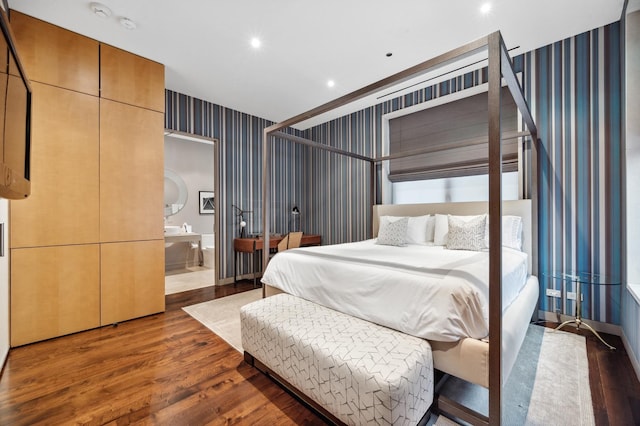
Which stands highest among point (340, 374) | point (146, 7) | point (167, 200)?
point (146, 7)

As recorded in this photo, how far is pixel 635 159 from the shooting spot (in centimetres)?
221

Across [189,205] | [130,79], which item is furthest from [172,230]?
[130,79]

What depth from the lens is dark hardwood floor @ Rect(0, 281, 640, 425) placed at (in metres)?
1.52

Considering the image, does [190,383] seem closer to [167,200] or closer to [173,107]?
[173,107]

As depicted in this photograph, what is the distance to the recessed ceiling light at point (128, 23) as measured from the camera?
2.42m

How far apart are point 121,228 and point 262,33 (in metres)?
2.35

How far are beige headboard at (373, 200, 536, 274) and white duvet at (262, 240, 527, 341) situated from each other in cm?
49

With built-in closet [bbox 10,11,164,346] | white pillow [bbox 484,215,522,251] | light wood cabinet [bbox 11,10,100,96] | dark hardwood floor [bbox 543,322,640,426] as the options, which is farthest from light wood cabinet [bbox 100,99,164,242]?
dark hardwood floor [bbox 543,322,640,426]

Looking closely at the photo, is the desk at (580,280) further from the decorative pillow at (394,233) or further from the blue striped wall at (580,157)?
the decorative pillow at (394,233)

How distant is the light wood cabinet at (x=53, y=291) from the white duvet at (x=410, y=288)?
1876 mm

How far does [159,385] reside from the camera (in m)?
1.79

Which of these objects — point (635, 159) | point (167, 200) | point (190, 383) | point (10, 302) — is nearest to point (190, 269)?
point (167, 200)

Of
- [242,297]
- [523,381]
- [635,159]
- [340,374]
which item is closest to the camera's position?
[340,374]

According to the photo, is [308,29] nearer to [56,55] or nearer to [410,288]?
[56,55]
